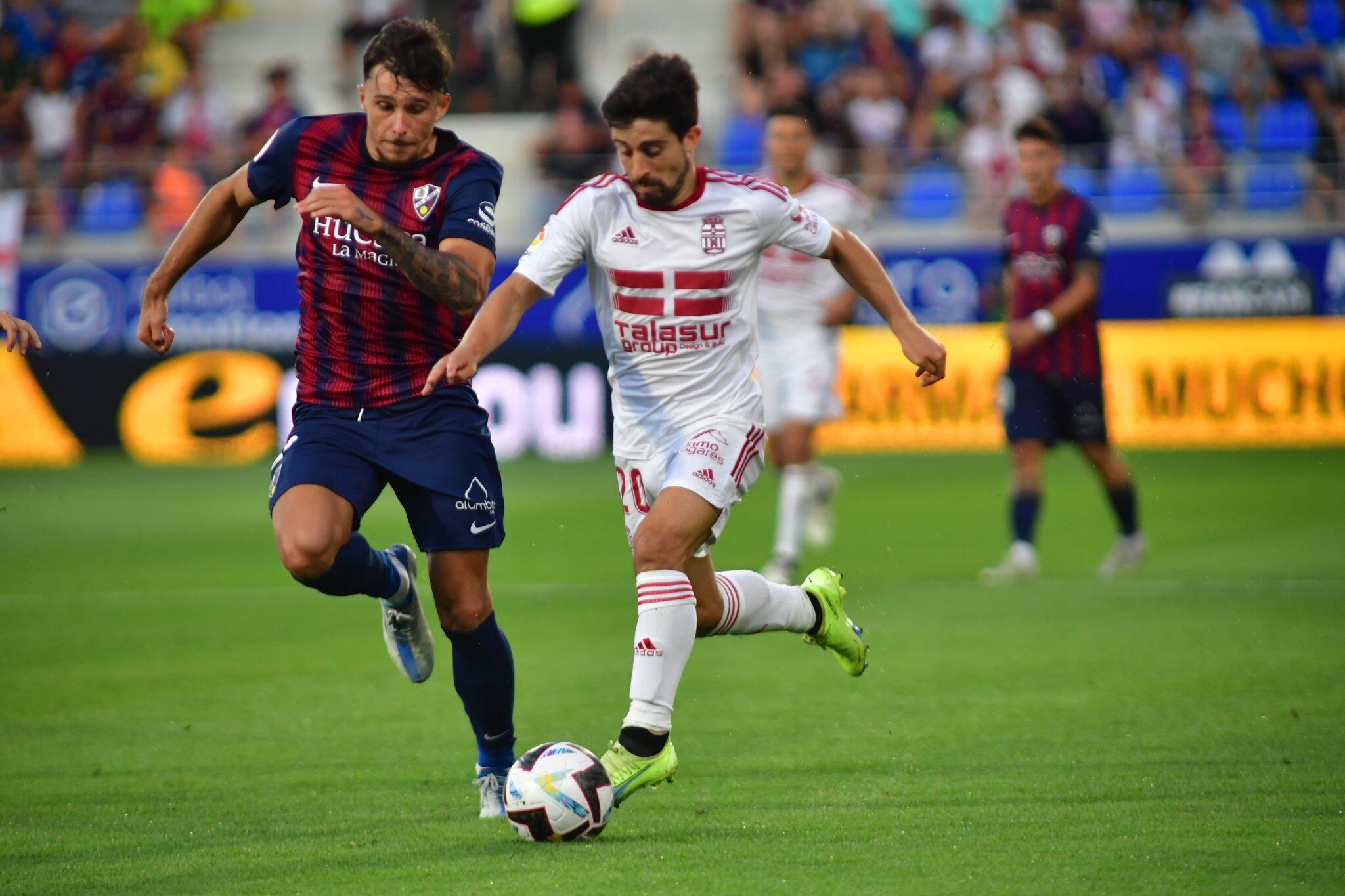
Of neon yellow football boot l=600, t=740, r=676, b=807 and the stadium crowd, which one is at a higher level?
the stadium crowd

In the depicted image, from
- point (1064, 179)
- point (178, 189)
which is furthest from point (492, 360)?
point (1064, 179)

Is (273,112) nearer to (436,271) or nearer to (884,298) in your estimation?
(884,298)

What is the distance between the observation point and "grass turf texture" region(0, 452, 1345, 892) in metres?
4.19

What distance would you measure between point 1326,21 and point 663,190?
56.2 feet

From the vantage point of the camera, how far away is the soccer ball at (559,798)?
445 cm

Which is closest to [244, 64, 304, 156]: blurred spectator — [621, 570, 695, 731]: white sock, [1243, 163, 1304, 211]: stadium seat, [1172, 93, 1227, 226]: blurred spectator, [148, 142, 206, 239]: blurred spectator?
[148, 142, 206, 239]: blurred spectator

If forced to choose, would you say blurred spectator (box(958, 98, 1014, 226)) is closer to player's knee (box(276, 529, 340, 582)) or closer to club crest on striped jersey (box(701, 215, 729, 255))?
club crest on striped jersey (box(701, 215, 729, 255))

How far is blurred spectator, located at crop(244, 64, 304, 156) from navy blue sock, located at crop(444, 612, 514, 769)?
607 inches

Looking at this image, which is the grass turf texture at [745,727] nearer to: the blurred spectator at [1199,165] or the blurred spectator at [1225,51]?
the blurred spectator at [1199,165]

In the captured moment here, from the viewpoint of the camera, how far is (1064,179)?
18.1m

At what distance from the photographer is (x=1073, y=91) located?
18.6m

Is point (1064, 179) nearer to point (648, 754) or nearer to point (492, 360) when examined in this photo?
point (492, 360)

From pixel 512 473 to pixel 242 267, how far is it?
163 inches

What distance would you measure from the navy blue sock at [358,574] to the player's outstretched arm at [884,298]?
1.66 m
